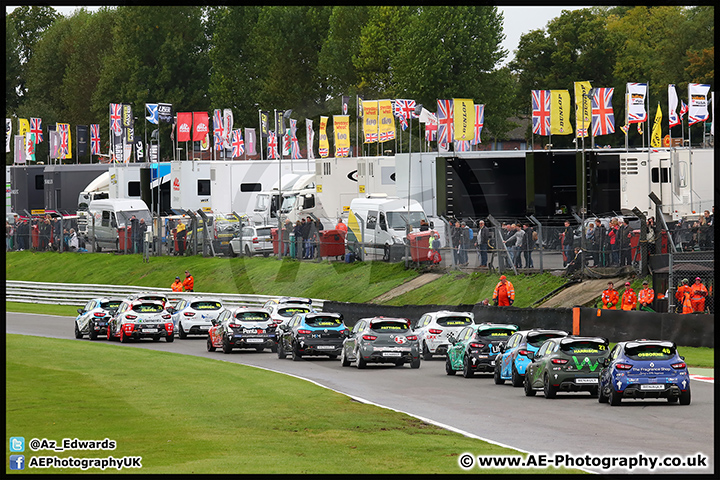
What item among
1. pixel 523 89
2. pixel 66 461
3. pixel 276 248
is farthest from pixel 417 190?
pixel 523 89

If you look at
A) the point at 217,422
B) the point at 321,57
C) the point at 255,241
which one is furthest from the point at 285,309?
the point at 321,57

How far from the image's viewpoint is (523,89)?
97.4 m

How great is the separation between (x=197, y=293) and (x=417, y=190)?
10.0 m

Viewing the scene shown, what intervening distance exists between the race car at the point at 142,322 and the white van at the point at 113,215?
22.4m

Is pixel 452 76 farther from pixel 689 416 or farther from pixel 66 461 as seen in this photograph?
pixel 66 461

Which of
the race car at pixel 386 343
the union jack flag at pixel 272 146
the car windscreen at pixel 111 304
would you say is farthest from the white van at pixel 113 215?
the race car at pixel 386 343

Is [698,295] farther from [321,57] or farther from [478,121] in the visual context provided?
[321,57]

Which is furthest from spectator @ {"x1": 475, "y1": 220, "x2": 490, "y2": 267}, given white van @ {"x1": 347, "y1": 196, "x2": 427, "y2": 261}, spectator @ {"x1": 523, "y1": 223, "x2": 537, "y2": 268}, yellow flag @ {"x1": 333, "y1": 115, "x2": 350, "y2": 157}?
yellow flag @ {"x1": 333, "y1": 115, "x2": 350, "y2": 157}

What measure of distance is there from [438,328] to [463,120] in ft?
73.7

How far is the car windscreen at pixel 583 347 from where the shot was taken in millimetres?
22109

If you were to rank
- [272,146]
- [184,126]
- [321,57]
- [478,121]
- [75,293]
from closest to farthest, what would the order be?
[75,293] → [478,121] → [272,146] → [184,126] → [321,57]

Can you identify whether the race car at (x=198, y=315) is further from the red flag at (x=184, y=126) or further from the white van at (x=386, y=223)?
the red flag at (x=184, y=126)

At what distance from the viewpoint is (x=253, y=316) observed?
33.6 meters

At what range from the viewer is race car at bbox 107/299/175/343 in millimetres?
36969
